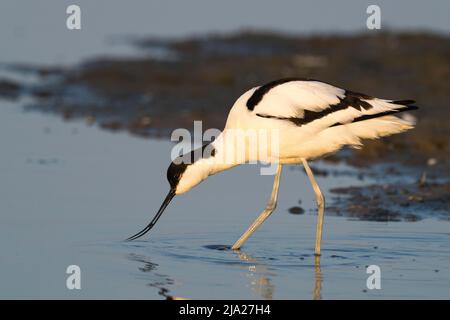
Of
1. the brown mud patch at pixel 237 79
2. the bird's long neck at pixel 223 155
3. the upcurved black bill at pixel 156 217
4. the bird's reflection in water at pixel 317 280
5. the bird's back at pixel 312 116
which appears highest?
the brown mud patch at pixel 237 79

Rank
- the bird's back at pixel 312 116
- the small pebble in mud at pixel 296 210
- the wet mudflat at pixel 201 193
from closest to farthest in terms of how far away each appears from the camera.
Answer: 1. the wet mudflat at pixel 201 193
2. the bird's back at pixel 312 116
3. the small pebble in mud at pixel 296 210

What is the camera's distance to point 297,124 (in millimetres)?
6941

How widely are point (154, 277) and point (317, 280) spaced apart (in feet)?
3.20

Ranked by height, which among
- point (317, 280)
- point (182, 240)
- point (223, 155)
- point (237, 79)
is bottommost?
point (317, 280)

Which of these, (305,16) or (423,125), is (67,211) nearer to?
(423,125)

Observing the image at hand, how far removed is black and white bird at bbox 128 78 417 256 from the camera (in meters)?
6.94

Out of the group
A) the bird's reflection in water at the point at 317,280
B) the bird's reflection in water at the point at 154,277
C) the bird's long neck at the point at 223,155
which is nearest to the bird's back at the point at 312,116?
the bird's long neck at the point at 223,155

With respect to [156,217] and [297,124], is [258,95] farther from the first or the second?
[156,217]

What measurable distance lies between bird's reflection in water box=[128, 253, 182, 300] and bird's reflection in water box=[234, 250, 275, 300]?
0.49 meters

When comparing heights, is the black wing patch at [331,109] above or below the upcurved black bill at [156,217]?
above

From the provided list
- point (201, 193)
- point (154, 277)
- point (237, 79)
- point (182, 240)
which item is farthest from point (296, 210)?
point (237, 79)

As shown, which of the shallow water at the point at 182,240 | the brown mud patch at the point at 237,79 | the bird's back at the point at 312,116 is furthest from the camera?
the brown mud patch at the point at 237,79

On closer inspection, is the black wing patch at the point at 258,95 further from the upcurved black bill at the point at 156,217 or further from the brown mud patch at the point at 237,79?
the brown mud patch at the point at 237,79

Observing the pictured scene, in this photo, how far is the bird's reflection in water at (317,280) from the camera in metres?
5.84
